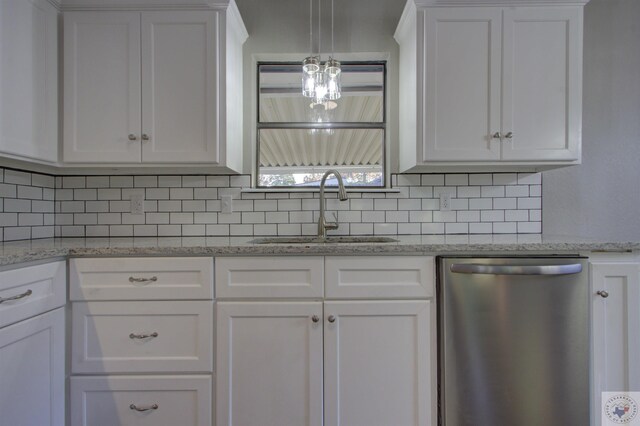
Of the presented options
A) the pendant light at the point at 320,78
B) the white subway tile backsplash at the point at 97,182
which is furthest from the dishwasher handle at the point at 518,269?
the white subway tile backsplash at the point at 97,182

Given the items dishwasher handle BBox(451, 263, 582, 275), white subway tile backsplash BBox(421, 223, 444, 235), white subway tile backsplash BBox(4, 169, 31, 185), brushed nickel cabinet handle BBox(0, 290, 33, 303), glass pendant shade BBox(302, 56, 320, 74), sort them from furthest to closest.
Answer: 1. white subway tile backsplash BBox(421, 223, 444, 235)
2. white subway tile backsplash BBox(4, 169, 31, 185)
3. glass pendant shade BBox(302, 56, 320, 74)
4. dishwasher handle BBox(451, 263, 582, 275)
5. brushed nickel cabinet handle BBox(0, 290, 33, 303)

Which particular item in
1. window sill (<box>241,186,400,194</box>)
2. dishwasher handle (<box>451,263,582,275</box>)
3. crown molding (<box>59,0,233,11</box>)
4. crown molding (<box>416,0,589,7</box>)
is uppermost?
crown molding (<box>416,0,589,7</box>)

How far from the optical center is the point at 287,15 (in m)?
2.00

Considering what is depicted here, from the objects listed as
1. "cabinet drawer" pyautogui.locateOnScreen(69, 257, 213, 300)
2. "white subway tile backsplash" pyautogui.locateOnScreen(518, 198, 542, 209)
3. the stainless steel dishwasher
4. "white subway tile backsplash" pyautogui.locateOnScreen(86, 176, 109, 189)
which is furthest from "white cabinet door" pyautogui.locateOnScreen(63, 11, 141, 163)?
"white subway tile backsplash" pyautogui.locateOnScreen(518, 198, 542, 209)

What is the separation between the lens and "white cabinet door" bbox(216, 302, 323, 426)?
136 cm

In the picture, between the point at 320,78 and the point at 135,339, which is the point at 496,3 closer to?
the point at 320,78

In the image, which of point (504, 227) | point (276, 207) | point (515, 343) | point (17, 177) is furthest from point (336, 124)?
point (17, 177)

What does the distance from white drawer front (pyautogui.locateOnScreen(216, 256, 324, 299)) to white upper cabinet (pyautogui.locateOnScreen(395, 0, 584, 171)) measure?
87 cm

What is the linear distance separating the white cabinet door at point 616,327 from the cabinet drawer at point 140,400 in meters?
1.71

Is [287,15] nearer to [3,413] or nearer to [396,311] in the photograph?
[396,311]

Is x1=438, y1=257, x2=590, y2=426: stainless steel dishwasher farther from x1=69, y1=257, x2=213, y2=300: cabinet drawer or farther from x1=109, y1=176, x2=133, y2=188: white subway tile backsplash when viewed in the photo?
x1=109, y1=176, x2=133, y2=188: white subway tile backsplash

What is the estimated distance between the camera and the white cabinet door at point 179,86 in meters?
1.60

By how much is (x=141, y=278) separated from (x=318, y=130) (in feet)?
4.33

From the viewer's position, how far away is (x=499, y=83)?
5.32 feet
